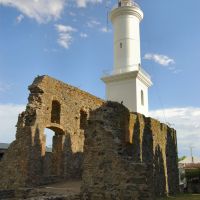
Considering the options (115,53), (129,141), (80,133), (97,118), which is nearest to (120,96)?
(115,53)

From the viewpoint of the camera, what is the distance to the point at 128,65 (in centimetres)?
2803

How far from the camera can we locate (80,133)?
17203 mm

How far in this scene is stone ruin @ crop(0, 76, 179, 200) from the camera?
986 cm

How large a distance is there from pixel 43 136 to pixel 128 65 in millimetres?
14955

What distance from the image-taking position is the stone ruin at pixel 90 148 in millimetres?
9864

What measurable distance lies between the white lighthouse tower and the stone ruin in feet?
24.9

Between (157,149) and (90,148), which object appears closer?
(90,148)

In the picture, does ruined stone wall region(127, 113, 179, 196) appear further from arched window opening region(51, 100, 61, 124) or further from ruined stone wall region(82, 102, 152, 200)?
arched window opening region(51, 100, 61, 124)

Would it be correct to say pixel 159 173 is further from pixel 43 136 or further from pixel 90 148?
pixel 90 148

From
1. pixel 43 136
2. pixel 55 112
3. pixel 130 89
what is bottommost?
pixel 43 136

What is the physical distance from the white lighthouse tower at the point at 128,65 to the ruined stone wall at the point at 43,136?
33.7ft

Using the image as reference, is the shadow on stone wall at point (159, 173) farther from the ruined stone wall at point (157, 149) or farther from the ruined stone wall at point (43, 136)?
the ruined stone wall at point (43, 136)

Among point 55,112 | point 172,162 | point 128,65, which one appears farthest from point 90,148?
point 128,65

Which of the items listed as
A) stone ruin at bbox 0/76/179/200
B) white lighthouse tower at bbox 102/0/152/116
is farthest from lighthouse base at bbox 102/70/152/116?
stone ruin at bbox 0/76/179/200
